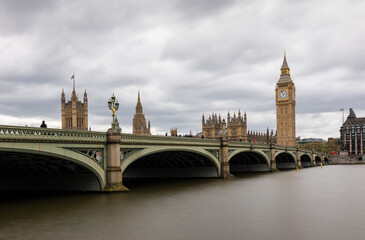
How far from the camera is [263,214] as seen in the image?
914 inches

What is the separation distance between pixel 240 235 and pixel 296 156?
8073 centimetres

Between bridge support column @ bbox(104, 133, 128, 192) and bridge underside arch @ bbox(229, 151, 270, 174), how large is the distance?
4426 cm

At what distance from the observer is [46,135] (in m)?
25.4

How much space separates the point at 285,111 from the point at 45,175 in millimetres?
161171

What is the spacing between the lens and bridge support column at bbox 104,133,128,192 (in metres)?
30.7

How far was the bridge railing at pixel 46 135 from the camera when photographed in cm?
2288

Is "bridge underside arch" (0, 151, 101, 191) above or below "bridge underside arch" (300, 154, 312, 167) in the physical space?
above

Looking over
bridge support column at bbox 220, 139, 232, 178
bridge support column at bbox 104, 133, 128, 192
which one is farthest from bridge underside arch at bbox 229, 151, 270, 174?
bridge support column at bbox 104, 133, 128, 192

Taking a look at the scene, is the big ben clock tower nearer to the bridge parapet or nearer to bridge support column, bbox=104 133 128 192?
the bridge parapet

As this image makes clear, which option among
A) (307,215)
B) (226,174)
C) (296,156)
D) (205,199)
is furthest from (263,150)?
(307,215)

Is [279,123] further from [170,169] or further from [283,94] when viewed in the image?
[170,169]

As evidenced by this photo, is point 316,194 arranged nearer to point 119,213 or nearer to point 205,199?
point 205,199

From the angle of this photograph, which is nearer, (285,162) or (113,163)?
(113,163)

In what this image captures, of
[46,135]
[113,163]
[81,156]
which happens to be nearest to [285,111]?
[113,163]
